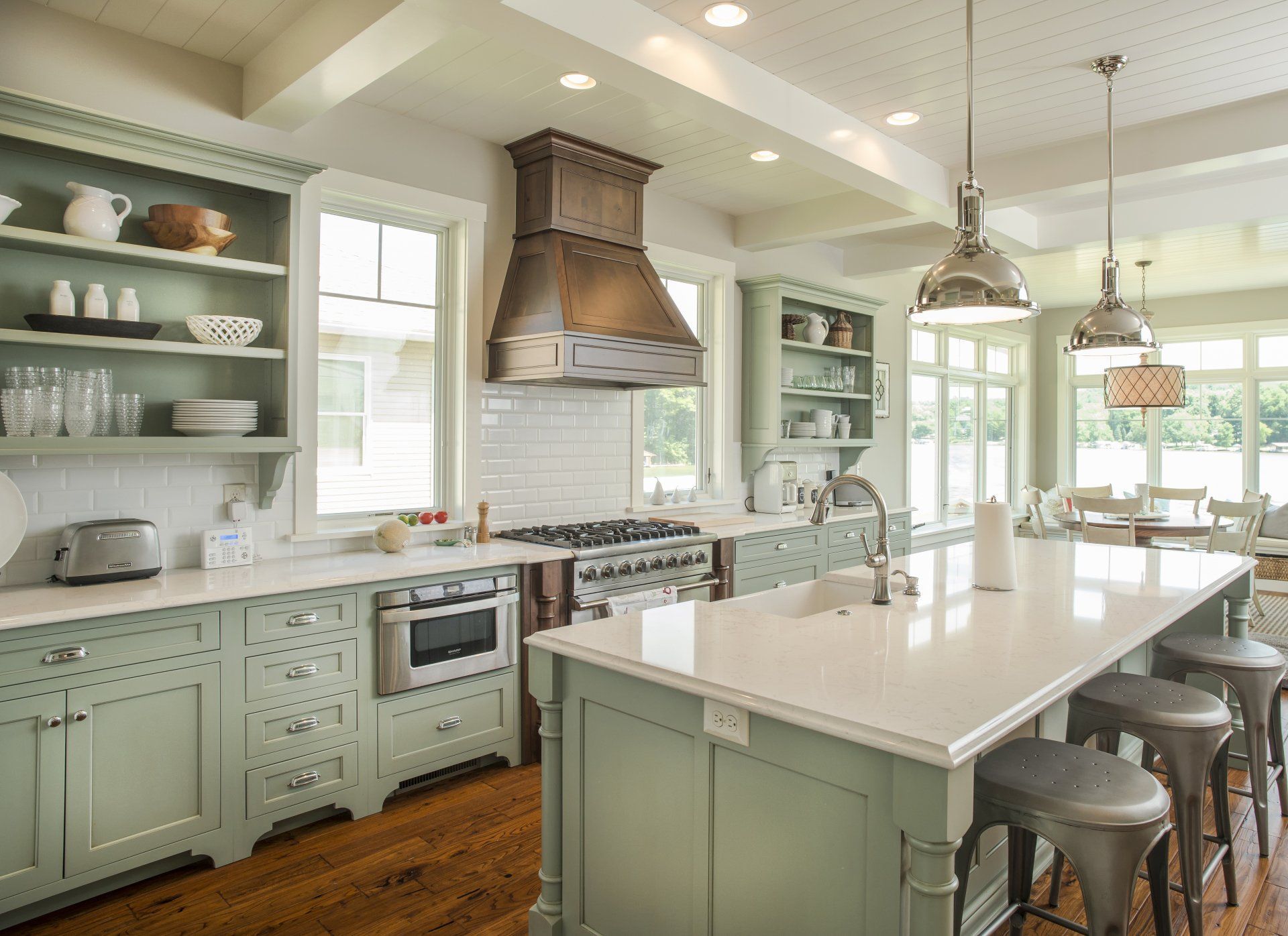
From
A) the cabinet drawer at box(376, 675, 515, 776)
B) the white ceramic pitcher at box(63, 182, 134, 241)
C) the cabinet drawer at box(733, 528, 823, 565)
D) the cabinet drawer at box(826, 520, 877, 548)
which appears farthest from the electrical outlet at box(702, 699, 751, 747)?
the cabinet drawer at box(826, 520, 877, 548)

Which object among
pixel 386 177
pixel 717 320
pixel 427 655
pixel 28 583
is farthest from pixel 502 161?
pixel 28 583

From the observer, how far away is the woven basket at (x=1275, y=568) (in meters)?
6.65

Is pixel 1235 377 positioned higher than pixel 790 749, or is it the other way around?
pixel 1235 377

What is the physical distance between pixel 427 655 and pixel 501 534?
93 centimetres

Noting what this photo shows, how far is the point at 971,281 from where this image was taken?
2.28 meters

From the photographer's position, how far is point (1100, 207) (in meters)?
5.23

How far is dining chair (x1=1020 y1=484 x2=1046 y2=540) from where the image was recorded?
6816 mm

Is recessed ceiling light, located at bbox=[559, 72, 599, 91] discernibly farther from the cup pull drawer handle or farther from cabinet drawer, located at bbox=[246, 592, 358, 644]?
the cup pull drawer handle

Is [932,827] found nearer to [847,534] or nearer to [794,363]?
[847,534]

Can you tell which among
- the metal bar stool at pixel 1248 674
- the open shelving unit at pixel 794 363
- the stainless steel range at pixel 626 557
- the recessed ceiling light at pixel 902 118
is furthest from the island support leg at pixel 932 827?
the open shelving unit at pixel 794 363

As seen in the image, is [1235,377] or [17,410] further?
[1235,377]

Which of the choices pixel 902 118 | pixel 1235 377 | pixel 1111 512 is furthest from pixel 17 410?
pixel 1235 377

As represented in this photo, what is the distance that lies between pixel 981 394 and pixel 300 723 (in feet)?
24.3

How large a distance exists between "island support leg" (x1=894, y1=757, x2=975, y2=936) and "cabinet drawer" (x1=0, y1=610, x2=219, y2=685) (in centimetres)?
226
